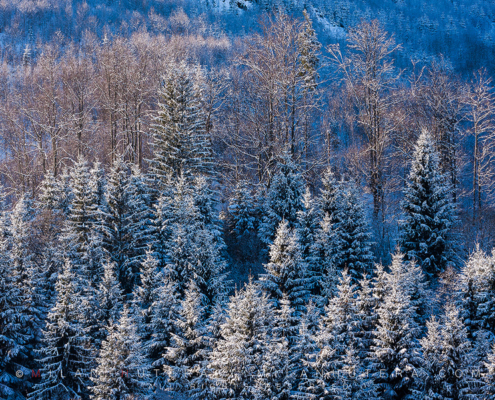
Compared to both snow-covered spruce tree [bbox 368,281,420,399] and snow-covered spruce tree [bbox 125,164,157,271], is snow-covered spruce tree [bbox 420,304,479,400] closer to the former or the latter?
snow-covered spruce tree [bbox 368,281,420,399]

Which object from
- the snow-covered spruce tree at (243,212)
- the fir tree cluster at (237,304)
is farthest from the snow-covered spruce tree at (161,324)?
the snow-covered spruce tree at (243,212)

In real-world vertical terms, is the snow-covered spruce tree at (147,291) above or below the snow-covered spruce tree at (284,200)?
below

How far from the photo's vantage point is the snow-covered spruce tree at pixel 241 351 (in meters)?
16.2

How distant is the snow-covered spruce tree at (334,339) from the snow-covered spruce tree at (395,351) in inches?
47.1

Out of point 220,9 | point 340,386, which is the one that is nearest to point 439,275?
point 340,386

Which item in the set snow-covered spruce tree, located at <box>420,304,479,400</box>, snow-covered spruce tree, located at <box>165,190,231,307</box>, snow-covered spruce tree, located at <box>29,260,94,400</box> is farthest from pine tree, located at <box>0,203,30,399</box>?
snow-covered spruce tree, located at <box>420,304,479,400</box>

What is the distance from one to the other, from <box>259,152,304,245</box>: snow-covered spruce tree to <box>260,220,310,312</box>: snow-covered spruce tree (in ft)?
14.7

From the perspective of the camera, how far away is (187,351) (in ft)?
60.3

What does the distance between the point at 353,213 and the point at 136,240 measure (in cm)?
1266

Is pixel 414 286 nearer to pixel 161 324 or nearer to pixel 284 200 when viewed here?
pixel 284 200

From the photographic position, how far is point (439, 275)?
2256cm

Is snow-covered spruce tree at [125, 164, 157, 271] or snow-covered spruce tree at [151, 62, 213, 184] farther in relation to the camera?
snow-covered spruce tree at [151, 62, 213, 184]

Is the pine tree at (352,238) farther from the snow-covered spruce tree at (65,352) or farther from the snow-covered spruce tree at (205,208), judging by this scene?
the snow-covered spruce tree at (65,352)

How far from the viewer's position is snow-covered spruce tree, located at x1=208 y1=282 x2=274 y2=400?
1619 cm
